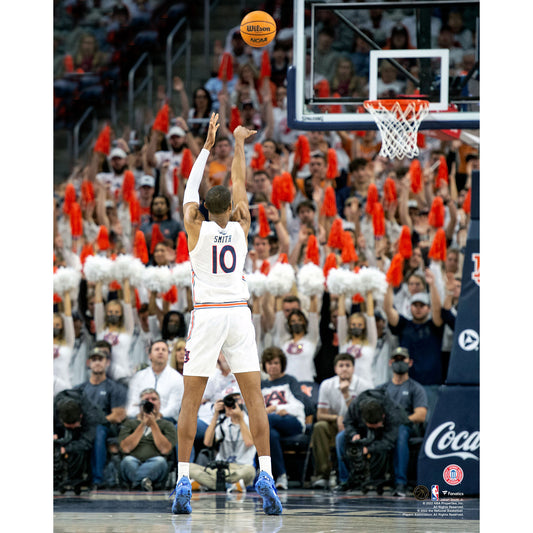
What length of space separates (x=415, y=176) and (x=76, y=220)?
4.37m

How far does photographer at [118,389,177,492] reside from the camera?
993 cm

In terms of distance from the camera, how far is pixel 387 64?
45.5ft

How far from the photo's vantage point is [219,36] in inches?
649

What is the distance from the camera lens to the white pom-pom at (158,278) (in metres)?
11.2

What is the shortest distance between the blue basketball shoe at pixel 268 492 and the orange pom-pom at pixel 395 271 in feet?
13.2

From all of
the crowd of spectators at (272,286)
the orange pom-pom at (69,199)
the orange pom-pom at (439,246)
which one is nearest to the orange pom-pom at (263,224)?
the crowd of spectators at (272,286)

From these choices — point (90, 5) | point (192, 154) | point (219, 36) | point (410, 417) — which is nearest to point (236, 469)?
point (410, 417)

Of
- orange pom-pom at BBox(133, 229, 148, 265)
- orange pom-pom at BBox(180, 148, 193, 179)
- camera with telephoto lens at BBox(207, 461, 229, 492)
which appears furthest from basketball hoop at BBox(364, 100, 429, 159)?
orange pom-pom at BBox(180, 148, 193, 179)

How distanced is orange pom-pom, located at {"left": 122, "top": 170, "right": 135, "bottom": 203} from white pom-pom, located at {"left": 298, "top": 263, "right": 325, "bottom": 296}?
3.24 metres

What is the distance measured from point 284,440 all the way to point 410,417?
133cm

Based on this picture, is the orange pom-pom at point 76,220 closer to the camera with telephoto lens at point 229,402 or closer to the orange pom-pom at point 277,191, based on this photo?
the orange pom-pom at point 277,191

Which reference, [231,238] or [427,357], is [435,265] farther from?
[231,238]

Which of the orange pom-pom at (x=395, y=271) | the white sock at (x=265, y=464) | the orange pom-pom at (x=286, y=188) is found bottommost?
the white sock at (x=265, y=464)

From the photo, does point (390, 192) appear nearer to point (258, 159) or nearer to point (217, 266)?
point (258, 159)
